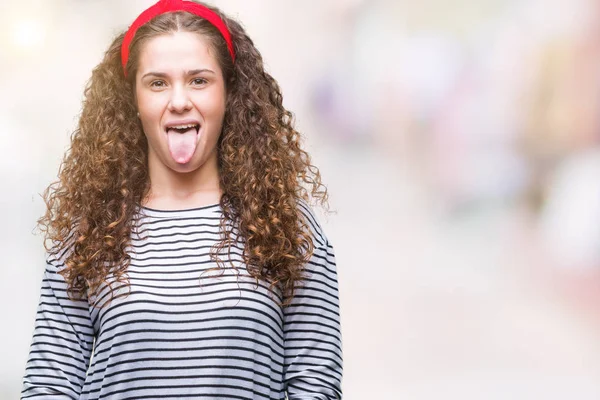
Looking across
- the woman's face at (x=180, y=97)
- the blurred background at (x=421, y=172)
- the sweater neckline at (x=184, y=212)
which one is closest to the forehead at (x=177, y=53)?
the woman's face at (x=180, y=97)

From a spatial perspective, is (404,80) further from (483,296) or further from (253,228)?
(253,228)

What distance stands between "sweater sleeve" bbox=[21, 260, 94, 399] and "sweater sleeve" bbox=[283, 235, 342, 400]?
0.40 metres

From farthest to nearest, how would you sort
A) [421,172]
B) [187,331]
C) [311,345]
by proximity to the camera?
[421,172] < [311,345] < [187,331]

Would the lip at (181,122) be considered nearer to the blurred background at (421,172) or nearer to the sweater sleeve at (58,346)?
the sweater sleeve at (58,346)

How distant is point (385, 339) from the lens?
2826mm

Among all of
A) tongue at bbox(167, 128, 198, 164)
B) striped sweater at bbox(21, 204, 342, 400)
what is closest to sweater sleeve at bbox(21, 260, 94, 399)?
striped sweater at bbox(21, 204, 342, 400)

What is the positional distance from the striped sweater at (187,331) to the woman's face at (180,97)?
129mm

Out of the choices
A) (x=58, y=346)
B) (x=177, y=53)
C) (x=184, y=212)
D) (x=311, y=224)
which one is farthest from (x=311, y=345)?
(x=177, y=53)

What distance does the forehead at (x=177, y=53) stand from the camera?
1809mm

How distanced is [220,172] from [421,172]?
112cm

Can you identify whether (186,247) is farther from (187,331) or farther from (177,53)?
(177,53)

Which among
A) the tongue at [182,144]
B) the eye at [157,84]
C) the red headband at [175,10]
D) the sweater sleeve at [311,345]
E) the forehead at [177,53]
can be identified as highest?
the red headband at [175,10]

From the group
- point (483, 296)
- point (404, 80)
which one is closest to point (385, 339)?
point (483, 296)

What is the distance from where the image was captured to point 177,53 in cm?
181
